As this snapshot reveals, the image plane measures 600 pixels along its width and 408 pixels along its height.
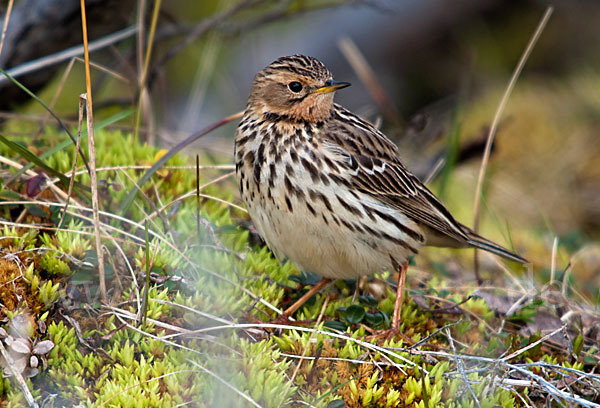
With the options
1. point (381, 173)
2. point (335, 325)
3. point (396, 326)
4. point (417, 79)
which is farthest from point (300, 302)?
point (417, 79)

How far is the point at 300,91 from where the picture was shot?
4.16m

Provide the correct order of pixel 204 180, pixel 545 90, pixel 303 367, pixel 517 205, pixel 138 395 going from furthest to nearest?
pixel 545 90, pixel 517 205, pixel 204 180, pixel 303 367, pixel 138 395

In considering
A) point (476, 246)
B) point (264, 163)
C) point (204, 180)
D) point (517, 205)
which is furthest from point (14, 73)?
point (517, 205)

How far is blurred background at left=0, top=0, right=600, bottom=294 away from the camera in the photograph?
239 inches

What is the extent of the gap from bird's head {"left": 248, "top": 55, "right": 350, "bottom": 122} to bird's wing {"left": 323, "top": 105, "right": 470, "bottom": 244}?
0.43 ft

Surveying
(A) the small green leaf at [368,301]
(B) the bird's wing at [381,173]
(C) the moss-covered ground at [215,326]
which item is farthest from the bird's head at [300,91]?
(A) the small green leaf at [368,301]

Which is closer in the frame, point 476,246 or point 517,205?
point 476,246

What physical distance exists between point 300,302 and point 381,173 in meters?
0.91

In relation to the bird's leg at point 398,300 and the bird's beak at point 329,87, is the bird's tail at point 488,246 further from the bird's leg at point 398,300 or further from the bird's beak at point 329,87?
the bird's beak at point 329,87

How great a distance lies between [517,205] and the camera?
8.18 metres

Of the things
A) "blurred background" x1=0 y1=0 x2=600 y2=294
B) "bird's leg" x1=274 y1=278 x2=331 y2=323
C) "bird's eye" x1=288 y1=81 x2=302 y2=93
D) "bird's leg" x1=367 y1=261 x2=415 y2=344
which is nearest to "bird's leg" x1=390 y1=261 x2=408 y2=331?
"bird's leg" x1=367 y1=261 x2=415 y2=344

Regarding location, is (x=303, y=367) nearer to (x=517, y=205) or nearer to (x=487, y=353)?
(x=487, y=353)

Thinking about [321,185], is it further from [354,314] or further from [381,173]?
[354,314]

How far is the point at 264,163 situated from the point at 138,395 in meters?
1.43
